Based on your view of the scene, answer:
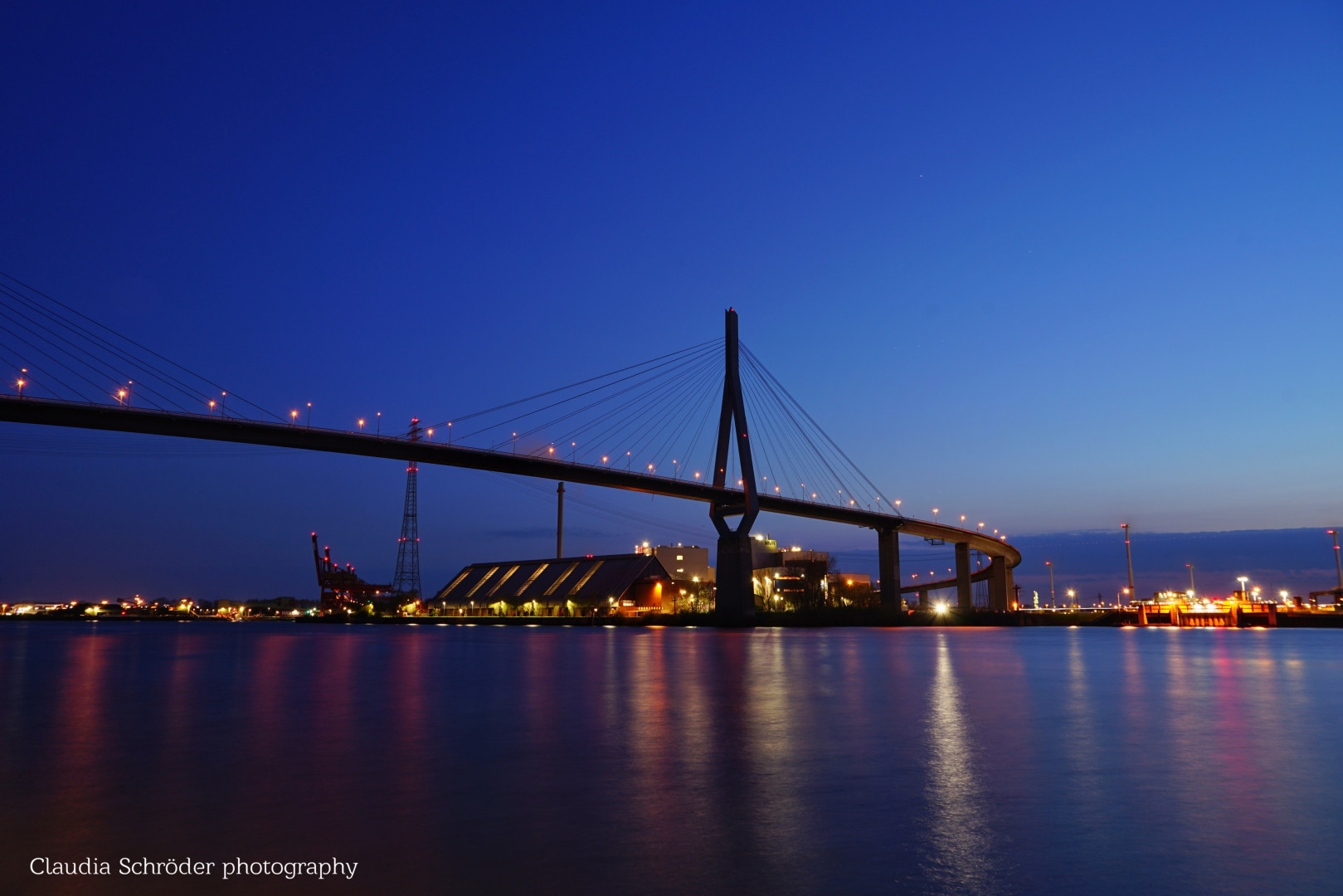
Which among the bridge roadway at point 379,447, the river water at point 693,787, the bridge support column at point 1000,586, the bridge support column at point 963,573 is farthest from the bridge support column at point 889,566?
the river water at point 693,787

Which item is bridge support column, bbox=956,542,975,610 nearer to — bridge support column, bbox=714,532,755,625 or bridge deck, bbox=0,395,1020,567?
bridge deck, bbox=0,395,1020,567

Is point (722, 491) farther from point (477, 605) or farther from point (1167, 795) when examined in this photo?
point (477, 605)

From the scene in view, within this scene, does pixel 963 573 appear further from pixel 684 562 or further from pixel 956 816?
pixel 956 816

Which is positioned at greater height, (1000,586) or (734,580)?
(734,580)

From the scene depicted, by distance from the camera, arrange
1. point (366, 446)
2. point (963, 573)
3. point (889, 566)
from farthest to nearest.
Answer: point (963, 573), point (889, 566), point (366, 446)

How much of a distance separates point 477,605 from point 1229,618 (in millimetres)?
82123

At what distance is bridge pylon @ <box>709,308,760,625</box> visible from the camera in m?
56.2

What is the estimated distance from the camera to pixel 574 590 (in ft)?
331

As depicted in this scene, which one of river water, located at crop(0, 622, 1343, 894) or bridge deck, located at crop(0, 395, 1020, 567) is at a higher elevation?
bridge deck, located at crop(0, 395, 1020, 567)

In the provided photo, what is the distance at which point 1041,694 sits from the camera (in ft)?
51.0

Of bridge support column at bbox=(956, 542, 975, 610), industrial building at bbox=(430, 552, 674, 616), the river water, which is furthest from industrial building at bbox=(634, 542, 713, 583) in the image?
the river water

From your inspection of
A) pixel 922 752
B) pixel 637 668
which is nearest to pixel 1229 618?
pixel 637 668

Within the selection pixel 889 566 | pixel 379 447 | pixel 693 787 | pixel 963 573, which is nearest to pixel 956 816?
pixel 693 787

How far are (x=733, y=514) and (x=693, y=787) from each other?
5176 cm
